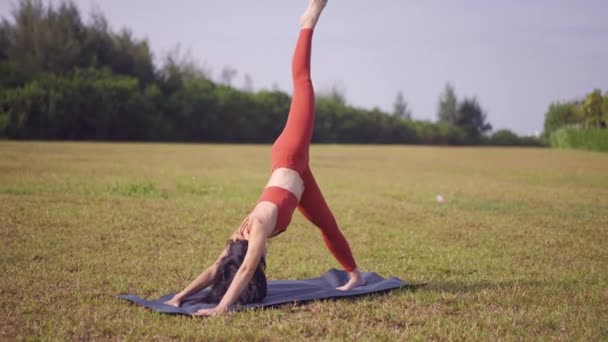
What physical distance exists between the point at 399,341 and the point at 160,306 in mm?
1583

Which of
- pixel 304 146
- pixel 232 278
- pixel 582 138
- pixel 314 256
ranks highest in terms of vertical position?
pixel 582 138

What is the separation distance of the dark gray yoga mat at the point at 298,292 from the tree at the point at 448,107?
55509 millimetres

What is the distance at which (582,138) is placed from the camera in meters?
30.5

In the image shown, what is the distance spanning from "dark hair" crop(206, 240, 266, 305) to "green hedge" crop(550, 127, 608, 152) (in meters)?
27.6

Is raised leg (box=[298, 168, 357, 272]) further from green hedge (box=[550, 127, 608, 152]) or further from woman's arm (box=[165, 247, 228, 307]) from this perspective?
green hedge (box=[550, 127, 608, 152])

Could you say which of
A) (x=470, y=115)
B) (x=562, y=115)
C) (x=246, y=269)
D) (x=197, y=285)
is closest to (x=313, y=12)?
(x=246, y=269)

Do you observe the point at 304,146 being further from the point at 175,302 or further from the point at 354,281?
the point at 175,302

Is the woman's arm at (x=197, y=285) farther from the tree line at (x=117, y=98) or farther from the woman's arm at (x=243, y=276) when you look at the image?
the tree line at (x=117, y=98)

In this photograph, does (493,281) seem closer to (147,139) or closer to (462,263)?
(462,263)

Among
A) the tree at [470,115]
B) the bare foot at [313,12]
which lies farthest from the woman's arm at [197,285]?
the tree at [470,115]

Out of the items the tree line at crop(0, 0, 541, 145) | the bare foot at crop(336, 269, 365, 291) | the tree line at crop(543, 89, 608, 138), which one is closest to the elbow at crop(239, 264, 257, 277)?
the bare foot at crop(336, 269, 365, 291)

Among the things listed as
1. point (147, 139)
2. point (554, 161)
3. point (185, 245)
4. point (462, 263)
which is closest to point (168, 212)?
point (185, 245)

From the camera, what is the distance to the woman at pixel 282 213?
405 centimetres

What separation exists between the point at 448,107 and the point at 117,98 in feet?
116
